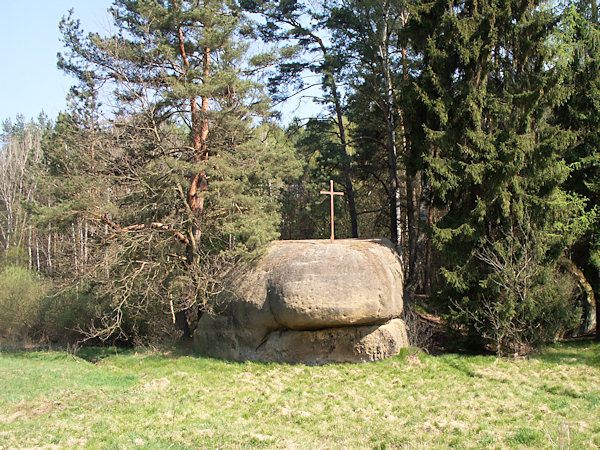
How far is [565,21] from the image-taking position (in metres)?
15.1

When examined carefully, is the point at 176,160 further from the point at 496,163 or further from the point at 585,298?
the point at 585,298

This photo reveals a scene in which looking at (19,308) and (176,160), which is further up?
(176,160)

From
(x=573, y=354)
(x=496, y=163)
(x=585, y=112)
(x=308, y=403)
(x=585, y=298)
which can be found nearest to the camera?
(x=308, y=403)

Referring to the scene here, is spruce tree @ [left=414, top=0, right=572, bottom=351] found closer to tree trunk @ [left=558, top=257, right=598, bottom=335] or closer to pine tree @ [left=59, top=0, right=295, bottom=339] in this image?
tree trunk @ [left=558, top=257, right=598, bottom=335]

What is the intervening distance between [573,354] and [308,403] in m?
7.52

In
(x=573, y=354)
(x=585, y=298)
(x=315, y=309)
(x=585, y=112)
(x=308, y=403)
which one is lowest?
(x=308, y=403)

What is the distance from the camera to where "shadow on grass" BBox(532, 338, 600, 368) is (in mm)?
12703

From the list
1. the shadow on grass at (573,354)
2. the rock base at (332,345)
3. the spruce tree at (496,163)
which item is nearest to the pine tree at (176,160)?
the rock base at (332,345)

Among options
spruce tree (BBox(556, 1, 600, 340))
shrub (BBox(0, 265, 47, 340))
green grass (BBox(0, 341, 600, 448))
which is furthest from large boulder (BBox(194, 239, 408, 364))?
shrub (BBox(0, 265, 47, 340))

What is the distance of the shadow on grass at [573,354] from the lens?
12.7 metres

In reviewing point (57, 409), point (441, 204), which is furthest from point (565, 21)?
point (57, 409)

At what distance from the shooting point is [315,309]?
13.0m

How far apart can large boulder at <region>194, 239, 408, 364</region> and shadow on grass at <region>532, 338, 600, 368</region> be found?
11.7 feet

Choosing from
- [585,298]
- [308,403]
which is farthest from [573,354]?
[308,403]
